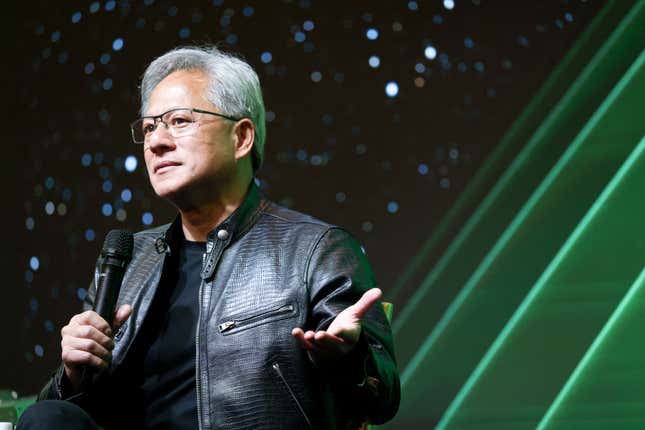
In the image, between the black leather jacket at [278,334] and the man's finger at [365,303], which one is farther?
the black leather jacket at [278,334]

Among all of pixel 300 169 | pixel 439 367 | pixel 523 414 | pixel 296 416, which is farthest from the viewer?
pixel 300 169

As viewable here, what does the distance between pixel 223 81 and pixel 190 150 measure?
18 cm

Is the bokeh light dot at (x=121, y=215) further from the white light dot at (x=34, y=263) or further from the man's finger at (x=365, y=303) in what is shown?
the man's finger at (x=365, y=303)

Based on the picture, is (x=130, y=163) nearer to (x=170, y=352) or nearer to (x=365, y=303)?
(x=170, y=352)

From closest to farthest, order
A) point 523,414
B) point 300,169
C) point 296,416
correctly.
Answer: point 296,416
point 523,414
point 300,169

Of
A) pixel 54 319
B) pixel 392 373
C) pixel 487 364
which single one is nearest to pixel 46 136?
pixel 54 319

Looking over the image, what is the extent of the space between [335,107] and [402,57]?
0.93 ft

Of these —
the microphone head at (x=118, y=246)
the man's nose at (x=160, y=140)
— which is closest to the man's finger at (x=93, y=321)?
the microphone head at (x=118, y=246)

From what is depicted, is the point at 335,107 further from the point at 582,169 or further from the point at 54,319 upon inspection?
the point at 54,319

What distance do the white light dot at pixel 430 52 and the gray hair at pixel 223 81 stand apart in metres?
1.02

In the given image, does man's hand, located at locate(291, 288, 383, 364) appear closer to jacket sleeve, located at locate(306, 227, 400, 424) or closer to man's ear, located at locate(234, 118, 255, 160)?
jacket sleeve, located at locate(306, 227, 400, 424)

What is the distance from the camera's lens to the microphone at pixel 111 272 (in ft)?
4.51

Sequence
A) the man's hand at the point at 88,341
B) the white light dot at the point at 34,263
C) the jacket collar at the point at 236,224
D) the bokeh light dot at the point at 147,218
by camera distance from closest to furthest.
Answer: the man's hand at the point at 88,341 → the jacket collar at the point at 236,224 → the bokeh light dot at the point at 147,218 → the white light dot at the point at 34,263

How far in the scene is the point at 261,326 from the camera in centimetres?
144
